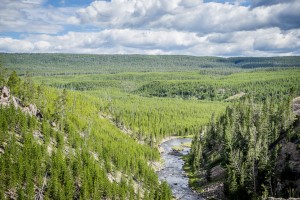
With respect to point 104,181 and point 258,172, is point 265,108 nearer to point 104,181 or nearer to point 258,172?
point 258,172

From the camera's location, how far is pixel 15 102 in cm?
13062

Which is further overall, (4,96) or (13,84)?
(13,84)

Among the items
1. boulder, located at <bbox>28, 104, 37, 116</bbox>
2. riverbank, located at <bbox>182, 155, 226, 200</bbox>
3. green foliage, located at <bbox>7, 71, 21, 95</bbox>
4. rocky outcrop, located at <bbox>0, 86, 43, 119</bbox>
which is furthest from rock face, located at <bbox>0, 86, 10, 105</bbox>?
riverbank, located at <bbox>182, 155, 226, 200</bbox>

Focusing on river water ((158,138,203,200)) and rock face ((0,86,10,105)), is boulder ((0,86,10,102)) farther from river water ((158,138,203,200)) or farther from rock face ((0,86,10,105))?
river water ((158,138,203,200))

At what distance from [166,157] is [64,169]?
9647 centimetres

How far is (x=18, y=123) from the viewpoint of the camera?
113188 mm

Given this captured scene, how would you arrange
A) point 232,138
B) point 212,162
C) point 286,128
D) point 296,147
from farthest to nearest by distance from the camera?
1. point 212,162
2. point 232,138
3. point 286,128
4. point 296,147

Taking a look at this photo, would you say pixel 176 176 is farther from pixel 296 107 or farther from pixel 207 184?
pixel 296 107

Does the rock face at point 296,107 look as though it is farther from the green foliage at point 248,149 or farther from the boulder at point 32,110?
the boulder at point 32,110

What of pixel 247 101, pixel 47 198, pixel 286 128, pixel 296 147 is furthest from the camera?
pixel 247 101

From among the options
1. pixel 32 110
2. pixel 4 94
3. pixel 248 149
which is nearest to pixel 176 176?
pixel 248 149

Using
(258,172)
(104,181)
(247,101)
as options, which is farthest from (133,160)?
(247,101)

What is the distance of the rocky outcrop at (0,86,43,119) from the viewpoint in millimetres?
125631

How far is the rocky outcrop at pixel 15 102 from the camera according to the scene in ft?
412
